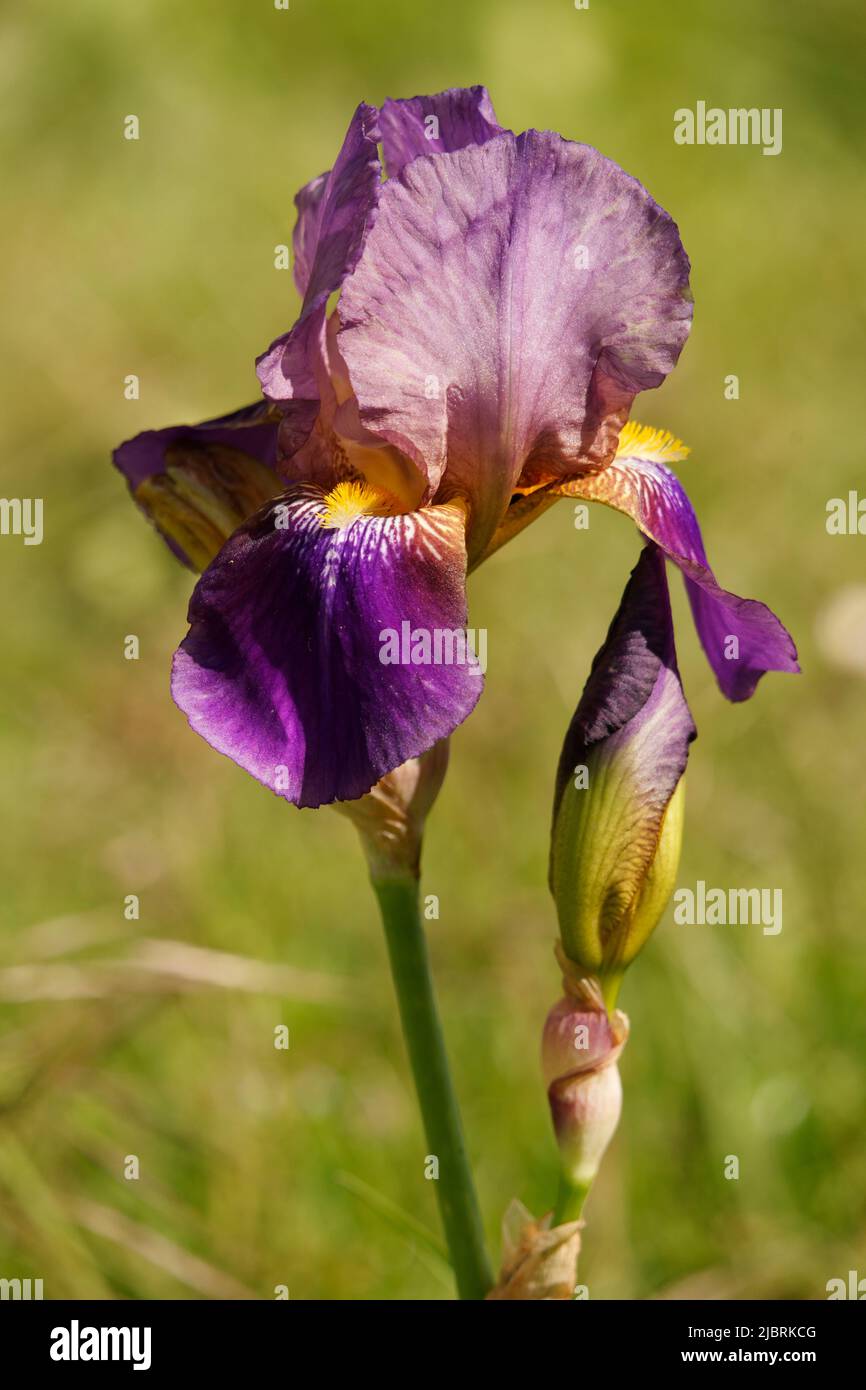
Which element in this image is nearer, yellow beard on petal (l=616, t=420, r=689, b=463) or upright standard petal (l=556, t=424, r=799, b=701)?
upright standard petal (l=556, t=424, r=799, b=701)

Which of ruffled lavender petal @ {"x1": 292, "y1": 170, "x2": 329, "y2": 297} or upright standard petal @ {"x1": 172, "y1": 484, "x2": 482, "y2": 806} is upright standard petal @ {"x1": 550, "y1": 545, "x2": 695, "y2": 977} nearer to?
upright standard petal @ {"x1": 172, "y1": 484, "x2": 482, "y2": 806}

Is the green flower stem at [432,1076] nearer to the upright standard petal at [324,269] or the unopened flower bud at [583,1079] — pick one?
the unopened flower bud at [583,1079]

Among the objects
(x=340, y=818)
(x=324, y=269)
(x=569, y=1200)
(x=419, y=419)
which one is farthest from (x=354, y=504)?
(x=340, y=818)

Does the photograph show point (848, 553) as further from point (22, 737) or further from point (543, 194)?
point (543, 194)

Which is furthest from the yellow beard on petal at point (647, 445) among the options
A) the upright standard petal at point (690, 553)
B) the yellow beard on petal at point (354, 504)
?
the yellow beard on petal at point (354, 504)

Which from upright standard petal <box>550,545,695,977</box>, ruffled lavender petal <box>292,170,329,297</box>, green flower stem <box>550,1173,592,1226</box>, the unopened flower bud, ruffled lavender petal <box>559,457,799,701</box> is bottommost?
green flower stem <box>550,1173,592,1226</box>

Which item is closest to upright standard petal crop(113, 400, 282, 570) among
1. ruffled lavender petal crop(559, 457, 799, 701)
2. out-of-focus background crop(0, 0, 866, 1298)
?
ruffled lavender petal crop(559, 457, 799, 701)
